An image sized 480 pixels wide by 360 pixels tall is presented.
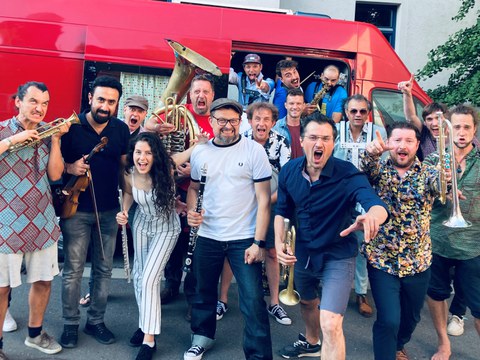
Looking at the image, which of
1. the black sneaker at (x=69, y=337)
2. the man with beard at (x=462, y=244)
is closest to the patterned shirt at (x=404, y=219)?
the man with beard at (x=462, y=244)

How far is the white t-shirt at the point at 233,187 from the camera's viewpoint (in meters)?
3.92

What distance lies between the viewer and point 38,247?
380cm

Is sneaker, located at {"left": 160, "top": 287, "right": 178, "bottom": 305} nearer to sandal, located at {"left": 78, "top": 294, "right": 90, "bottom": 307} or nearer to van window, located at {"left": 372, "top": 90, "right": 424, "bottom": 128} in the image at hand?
sandal, located at {"left": 78, "top": 294, "right": 90, "bottom": 307}

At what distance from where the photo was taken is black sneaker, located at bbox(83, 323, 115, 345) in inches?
166

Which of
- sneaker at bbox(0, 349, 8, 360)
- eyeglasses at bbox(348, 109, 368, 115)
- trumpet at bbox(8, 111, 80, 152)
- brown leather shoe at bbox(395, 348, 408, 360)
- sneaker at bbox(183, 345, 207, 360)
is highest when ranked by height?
eyeglasses at bbox(348, 109, 368, 115)

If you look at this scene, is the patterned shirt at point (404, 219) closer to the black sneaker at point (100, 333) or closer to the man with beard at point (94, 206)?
the man with beard at point (94, 206)

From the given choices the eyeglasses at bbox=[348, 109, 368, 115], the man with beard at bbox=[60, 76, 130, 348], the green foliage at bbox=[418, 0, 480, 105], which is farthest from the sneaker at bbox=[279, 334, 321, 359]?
the green foliage at bbox=[418, 0, 480, 105]

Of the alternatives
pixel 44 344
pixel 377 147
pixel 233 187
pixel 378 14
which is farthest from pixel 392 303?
pixel 378 14

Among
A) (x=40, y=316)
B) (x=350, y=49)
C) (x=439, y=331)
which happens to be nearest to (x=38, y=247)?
(x=40, y=316)

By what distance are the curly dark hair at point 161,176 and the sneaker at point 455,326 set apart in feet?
9.17

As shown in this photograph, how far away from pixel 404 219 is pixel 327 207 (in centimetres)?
59

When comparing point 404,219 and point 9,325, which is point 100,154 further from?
point 404,219

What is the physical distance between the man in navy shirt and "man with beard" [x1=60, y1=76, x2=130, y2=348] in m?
1.46

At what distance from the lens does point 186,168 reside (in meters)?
4.61
